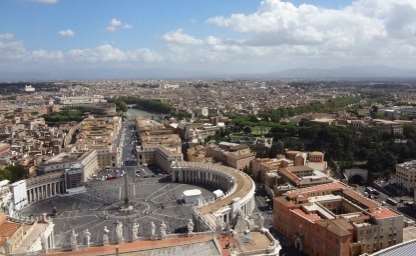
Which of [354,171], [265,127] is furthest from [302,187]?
[265,127]

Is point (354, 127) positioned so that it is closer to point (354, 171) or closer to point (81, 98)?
point (354, 171)

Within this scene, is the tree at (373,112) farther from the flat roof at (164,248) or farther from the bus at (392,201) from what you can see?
the flat roof at (164,248)

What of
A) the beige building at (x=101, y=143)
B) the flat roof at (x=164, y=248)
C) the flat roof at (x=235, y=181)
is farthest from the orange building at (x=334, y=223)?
the beige building at (x=101, y=143)

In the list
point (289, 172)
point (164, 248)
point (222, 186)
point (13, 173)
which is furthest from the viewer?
point (13, 173)

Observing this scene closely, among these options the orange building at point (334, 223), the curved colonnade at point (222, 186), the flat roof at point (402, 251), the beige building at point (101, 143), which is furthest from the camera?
the beige building at point (101, 143)

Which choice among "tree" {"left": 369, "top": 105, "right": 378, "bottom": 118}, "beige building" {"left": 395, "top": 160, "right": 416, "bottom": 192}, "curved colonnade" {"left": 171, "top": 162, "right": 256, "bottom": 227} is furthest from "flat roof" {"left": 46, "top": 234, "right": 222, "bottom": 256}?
"tree" {"left": 369, "top": 105, "right": 378, "bottom": 118}

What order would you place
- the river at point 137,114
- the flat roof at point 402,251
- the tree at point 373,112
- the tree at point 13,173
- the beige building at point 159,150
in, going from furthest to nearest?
the river at point 137,114 < the tree at point 373,112 < the beige building at point 159,150 < the tree at point 13,173 < the flat roof at point 402,251

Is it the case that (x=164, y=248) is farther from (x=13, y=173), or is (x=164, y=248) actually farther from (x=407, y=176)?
(x=13, y=173)

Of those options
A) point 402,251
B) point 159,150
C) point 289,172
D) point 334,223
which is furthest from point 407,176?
point 159,150
